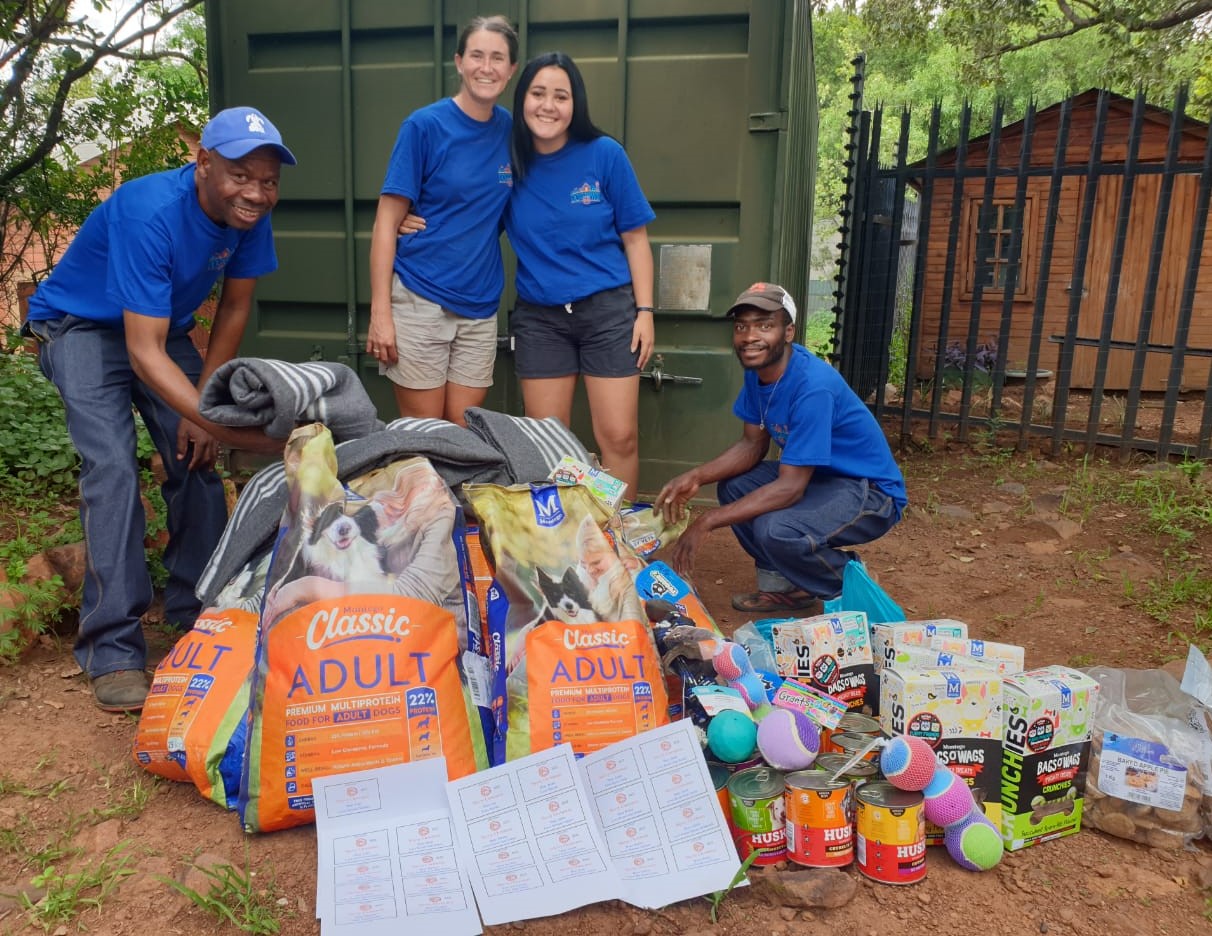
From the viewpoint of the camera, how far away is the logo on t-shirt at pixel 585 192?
336 centimetres

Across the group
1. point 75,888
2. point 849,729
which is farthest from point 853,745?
point 75,888

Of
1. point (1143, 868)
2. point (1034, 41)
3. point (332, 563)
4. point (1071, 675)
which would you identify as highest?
point (1034, 41)

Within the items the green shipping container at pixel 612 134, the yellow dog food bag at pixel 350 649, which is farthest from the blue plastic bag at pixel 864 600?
the green shipping container at pixel 612 134

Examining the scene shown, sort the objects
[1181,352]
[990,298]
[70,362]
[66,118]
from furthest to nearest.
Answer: [990,298]
[66,118]
[1181,352]
[70,362]

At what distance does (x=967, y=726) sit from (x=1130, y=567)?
7.74 feet

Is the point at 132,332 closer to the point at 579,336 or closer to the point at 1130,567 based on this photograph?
the point at 579,336

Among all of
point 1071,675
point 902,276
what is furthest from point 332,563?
point 902,276

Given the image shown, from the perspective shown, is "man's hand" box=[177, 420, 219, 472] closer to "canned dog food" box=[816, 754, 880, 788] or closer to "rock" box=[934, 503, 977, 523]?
"canned dog food" box=[816, 754, 880, 788]

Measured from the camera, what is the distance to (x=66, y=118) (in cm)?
702

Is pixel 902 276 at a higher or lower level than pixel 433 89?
lower

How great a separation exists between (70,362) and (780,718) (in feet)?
7.26

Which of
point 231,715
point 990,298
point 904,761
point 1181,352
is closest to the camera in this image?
point 904,761

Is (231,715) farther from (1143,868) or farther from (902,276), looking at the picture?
(902,276)

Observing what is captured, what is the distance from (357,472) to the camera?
257 cm
